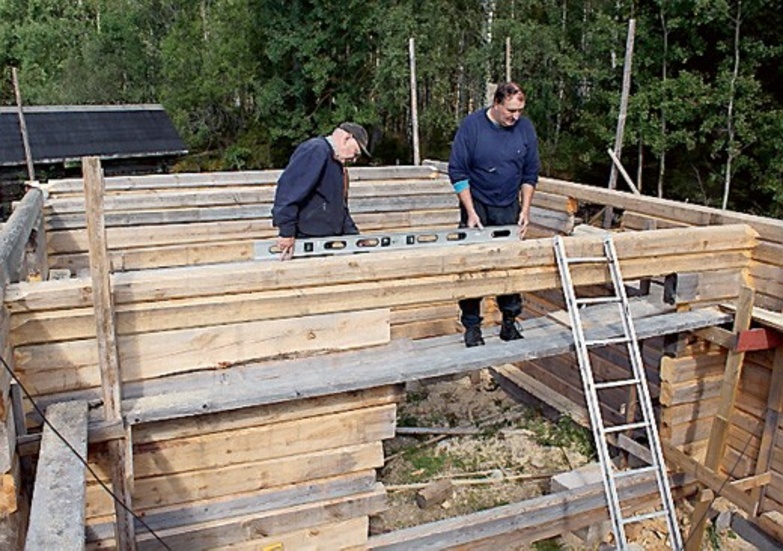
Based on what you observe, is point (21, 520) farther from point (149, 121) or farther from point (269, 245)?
point (149, 121)

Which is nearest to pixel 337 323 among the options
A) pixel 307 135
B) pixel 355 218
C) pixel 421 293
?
pixel 421 293

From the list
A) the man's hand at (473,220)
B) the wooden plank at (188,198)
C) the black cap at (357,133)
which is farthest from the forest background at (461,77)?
the black cap at (357,133)

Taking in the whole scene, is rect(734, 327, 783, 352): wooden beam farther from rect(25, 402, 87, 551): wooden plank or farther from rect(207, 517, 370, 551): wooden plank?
rect(25, 402, 87, 551): wooden plank

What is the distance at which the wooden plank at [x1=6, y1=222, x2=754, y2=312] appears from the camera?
391 centimetres

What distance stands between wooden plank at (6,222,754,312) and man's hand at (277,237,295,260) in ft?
1.53

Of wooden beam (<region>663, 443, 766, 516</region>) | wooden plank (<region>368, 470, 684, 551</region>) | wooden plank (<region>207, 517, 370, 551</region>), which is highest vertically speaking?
wooden plank (<region>207, 517, 370, 551</region>)

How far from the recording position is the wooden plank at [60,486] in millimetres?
2336

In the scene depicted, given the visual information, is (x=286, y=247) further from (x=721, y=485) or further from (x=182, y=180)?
(x=182, y=180)

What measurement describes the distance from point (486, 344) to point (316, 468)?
4.92 ft

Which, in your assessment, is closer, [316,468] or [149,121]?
[316,468]

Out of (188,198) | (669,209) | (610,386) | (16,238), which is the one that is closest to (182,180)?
(188,198)

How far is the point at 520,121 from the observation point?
5512mm

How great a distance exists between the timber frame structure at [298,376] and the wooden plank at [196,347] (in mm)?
10

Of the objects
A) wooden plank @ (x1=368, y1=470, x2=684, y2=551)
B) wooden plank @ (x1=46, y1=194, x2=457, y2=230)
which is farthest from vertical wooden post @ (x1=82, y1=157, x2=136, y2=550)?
wooden plank @ (x1=46, y1=194, x2=457, y2=230)
